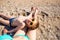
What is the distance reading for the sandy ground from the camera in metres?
2.37

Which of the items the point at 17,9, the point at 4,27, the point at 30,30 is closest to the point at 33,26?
the point at 30,30

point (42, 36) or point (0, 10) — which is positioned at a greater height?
point (0, 10)

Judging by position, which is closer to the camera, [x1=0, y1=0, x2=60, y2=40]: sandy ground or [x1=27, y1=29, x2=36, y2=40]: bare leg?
[x1=27, y1=29, x2=36, y2=40]: bare leg

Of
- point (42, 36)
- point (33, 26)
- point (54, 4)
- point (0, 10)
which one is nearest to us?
point (33, 26)

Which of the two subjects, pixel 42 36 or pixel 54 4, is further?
→ pixel 54 4

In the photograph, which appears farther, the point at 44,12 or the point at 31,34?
the point at 44,12

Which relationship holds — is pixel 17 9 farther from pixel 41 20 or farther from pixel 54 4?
pixel 54 4

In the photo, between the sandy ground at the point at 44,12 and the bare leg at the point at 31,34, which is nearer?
the bare leg at the point at 31,34

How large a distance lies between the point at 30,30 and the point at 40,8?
0.95 metres

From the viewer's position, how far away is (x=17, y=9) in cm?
289

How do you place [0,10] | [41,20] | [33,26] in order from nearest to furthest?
1. [33,26]
2. [41,20]
3. [0,10]

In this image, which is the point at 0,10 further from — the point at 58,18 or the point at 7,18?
the point at 58,18

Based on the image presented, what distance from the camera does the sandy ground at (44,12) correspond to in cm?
237

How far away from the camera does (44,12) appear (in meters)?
2.84
